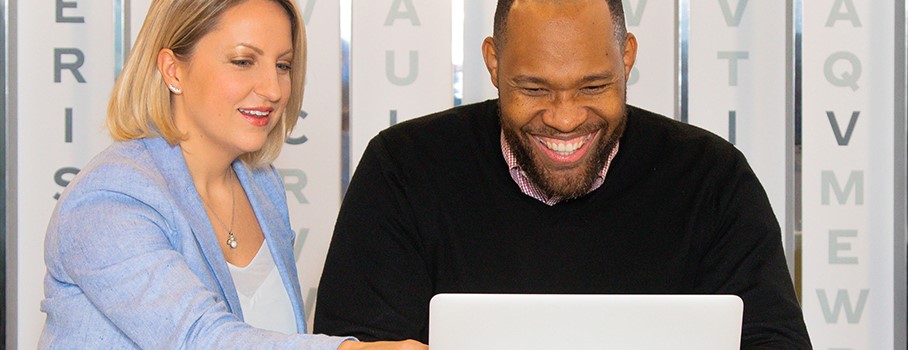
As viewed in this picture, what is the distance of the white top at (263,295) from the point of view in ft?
6.40

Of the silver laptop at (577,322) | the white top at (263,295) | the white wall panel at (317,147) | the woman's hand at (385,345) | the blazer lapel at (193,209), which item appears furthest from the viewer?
the white wall panel at (317,147)

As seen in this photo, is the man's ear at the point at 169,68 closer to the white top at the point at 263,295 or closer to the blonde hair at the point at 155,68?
the blonde hair at the point at 155,68

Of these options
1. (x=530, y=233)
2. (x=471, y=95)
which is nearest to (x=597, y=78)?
(x=530, y=233)

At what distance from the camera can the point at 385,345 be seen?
1472 mm

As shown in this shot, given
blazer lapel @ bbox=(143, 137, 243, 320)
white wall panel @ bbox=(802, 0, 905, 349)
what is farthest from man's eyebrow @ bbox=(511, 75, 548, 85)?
white wall panel @ bbox=(802, 0, 905, 349)

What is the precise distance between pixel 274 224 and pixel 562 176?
1.97ft

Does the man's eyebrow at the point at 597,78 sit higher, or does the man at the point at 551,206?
the man's eyebrow at the point at 597,78

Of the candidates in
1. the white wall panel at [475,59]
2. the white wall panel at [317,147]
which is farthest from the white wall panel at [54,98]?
the white wall panel at [475,59]

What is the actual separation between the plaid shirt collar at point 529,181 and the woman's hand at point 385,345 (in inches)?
17.8

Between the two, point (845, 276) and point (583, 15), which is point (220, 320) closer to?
point (583, 15)

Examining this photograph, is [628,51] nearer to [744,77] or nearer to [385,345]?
[385,345]

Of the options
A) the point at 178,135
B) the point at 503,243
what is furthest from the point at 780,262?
the point at 178,135

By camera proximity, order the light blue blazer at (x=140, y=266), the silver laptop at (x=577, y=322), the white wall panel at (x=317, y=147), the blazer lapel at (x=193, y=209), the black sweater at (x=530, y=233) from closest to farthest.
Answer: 1. the silver laptop at (x=577, y=322)
2. the light blue blazer at (x=140, y=266)
3. the black sweater at (x=530, y=233)
4. the blazer lapel at (x=193, y=209)
5. the white wall panel at (x=317, y=147)

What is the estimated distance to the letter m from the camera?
308 centimetres
